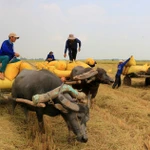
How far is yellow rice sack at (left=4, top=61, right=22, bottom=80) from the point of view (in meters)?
8.02

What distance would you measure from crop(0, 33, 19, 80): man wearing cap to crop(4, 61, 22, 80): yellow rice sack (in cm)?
10

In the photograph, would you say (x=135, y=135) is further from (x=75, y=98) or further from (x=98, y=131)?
(x=75, y=98)

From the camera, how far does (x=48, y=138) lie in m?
6.09

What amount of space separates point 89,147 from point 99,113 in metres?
2.87

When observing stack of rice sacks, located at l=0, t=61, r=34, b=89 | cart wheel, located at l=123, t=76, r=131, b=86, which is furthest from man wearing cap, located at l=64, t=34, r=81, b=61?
cart wheel, located at l=123, t=76, r=131, b=86

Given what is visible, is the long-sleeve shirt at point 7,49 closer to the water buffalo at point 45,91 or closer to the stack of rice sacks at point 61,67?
the water buffalo at point 45,91

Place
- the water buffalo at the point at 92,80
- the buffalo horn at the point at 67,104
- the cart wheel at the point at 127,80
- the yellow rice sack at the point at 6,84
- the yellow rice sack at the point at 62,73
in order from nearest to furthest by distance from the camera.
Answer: the buffalo horn at the point at 67,104
the yellow rice sack at the point at 6,84
the water buffalo at the point at 92,80
the yellow rice sack at the point at 62,73
the cart wheel at the point at 127,80

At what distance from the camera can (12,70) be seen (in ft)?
26.6

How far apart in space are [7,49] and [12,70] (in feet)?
2.02

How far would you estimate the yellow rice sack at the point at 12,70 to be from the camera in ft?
26.3

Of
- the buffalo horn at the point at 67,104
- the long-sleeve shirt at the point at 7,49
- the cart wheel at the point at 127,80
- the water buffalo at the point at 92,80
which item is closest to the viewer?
the buffalo horn at the point at 67,104

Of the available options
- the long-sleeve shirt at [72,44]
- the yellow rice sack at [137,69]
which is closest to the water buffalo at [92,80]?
the long-sleeve shirt at [72,44]

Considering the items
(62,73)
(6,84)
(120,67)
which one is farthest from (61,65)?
(120,67)

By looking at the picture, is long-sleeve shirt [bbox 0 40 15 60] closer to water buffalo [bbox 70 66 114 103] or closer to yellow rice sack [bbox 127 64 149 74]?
water buffalo [bbox 70 66 114 103]
